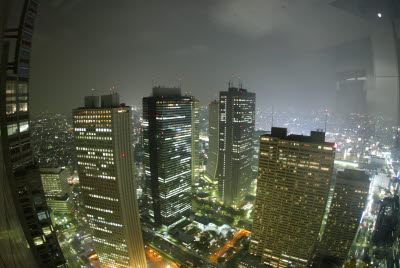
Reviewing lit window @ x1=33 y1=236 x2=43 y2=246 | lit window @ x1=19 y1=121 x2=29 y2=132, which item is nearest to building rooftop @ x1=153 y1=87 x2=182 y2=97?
lit window @ x1=33 y1=236 x2=43 y2=246

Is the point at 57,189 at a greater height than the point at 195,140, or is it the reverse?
the point at 195,140

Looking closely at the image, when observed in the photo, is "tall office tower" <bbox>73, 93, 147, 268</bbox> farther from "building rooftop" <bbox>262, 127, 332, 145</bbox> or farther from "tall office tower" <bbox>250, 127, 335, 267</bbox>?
"building rooftop" <bbox>262, 127, 332, 145</bbox>

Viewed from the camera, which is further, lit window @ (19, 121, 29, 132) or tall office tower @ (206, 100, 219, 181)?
tall office tower @ (206, 100, 219, 181)

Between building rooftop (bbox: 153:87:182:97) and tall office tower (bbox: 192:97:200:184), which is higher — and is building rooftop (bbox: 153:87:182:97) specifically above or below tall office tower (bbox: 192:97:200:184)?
above

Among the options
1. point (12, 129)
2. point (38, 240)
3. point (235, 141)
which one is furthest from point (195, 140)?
point (12, 129)

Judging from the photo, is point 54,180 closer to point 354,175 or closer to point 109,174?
point 109,174

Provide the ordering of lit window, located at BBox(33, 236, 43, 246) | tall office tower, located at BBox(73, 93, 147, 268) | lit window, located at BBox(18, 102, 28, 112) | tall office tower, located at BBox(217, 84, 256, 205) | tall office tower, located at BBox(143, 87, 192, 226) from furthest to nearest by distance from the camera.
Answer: tall office tower, located at BBox(217, 84, 256, 205) → tall office tower, located at BBox(143, 87, 192, 226) → tall office tower, located at BBox(73, 93, 147, 268) → lit window, located at BBox(33, 236, 43, 246) → lit window, located at BBox(18, 102, 28, 112)
